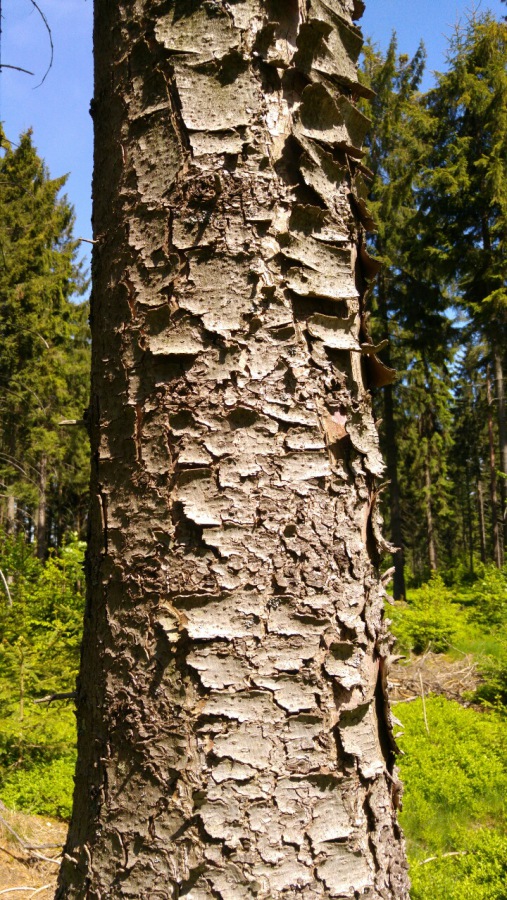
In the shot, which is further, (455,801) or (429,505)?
(429,505)

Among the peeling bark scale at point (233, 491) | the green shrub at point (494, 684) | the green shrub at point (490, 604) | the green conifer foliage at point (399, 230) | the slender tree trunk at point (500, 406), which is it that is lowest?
the green shrub at point (494, 684)

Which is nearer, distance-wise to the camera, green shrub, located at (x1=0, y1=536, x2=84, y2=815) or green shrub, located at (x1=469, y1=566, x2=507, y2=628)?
green shrub, located at (x1=0, y1=536, x2=84, y2=815)

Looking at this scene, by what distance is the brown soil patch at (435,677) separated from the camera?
819 centimetres

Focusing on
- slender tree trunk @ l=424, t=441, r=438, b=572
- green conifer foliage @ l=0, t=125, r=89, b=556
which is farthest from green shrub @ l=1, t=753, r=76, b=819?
slender tree trunk @ l=424, t=441, r=438, b=572

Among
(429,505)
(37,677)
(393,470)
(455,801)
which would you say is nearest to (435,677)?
(455,801)

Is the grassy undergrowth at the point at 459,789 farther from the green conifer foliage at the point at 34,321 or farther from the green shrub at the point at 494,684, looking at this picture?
the green conifer foliage at the point at 34,321

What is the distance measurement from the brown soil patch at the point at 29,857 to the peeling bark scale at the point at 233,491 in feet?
11.5

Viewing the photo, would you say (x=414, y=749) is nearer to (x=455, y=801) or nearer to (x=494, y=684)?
(x=455, y=801)

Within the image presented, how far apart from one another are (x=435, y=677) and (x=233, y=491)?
8.85 m

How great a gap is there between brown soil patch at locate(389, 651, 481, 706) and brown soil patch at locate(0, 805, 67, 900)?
4.32 meters

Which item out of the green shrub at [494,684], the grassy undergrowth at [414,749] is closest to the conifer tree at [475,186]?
the green shrub at [494,684]

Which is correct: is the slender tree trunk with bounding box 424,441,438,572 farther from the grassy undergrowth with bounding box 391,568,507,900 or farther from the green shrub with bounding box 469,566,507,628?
the grassy undergrowth with bounding box 391,568,507,900

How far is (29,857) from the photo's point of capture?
432cm

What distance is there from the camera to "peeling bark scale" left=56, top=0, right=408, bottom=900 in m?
0.92
